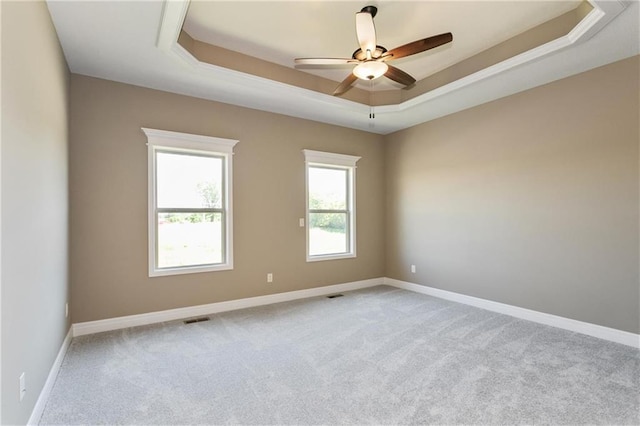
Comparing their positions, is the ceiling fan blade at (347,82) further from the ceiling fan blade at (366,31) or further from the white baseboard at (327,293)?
the white baseboard at (327,293)

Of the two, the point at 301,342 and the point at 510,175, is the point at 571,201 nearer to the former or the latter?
the point at 510,175

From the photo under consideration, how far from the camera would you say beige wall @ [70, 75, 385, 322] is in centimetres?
343

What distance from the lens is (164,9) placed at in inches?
95.4

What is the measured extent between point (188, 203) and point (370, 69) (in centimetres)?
272

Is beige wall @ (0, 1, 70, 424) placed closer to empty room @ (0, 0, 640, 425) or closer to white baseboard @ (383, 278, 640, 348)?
empty room @ (0, 0, 640, 425)

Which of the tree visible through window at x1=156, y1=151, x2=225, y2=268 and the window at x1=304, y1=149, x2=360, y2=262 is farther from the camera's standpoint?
the window at x1=304, y1=149, x2=360, y2=262

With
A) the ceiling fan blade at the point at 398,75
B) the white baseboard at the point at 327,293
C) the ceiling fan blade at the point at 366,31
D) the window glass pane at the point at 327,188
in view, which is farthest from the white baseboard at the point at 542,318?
the ceiling fan blade at the point at 366,31

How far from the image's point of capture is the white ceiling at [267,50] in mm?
2490

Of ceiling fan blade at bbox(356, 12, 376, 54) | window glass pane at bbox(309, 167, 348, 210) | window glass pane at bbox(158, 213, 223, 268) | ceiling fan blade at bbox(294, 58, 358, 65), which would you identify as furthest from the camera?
window glass pane at bbox(309, 167, 348, 210)

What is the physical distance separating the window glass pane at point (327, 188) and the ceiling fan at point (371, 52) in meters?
2.23

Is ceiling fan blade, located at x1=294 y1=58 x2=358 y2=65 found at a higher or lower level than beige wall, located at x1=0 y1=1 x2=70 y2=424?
higher

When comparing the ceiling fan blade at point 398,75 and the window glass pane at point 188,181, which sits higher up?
the ceiling fan blade at point 398,75

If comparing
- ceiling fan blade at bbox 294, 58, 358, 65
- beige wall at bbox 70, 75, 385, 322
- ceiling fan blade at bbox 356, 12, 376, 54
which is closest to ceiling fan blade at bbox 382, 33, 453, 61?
ceiling fan blade at bbox 356, 12, 376, 54

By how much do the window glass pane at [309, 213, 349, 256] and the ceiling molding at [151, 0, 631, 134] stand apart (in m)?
1.55
